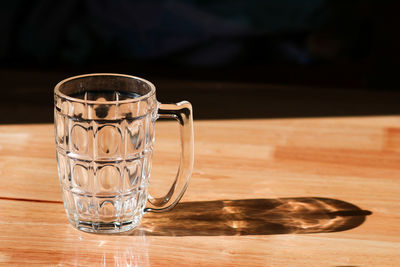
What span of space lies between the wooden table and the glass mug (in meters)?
0.03

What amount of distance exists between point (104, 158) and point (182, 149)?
0.10 metres

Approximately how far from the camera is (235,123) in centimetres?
107

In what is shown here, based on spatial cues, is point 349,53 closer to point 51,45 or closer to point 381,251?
point 51,45

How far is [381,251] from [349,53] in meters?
2.31

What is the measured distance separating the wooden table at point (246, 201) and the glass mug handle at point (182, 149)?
2 cm

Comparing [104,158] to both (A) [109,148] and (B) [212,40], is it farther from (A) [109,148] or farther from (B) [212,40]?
(B) [212,40]

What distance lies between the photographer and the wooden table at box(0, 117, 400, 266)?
67 centimetres

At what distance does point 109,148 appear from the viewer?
26.4 inches

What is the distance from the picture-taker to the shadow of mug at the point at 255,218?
0.72 m

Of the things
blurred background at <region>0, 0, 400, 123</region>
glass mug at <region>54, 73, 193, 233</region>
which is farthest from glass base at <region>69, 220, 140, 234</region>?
blurred background at <region>0, 0, 400, 123</region>

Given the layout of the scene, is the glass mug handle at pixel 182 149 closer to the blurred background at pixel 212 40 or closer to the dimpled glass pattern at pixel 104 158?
the dimpled glass pattern at pixel 104 158

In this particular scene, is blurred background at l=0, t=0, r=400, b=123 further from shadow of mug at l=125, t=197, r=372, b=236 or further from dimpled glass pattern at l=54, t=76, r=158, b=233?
dimpled glass pattern at l=54, t=76, r=158, b=233

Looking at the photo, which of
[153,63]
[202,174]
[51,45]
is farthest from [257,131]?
[153,63]

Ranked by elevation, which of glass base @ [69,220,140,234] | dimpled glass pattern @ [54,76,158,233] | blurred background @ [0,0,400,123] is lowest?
glass base @ [69,220,140,234]
